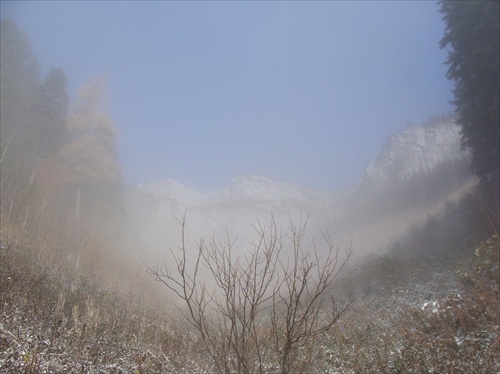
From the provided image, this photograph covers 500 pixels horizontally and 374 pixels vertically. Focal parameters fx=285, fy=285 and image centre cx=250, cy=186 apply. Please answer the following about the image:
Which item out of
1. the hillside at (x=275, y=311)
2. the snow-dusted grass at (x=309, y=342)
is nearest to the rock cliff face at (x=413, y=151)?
the hillside at (x=275, y=311)

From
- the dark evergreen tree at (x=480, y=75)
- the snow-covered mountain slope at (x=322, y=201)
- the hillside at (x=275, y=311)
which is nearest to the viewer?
the hillside at (x=275, y=311)

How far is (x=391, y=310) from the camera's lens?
27.6 feet

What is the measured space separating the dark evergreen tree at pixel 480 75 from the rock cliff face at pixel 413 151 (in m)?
33.6

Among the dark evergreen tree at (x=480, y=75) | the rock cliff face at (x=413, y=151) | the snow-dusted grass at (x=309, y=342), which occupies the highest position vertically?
the rock cliff face at (x=413, y=151)

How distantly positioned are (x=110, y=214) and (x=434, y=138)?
183 feet

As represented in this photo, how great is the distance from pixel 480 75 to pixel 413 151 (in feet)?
164

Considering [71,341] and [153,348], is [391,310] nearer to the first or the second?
[153,348]

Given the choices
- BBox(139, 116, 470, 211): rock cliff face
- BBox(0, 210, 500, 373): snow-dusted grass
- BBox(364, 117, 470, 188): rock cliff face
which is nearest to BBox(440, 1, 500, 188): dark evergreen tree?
BBox(0, 210, 500, 373): snow-dusted grass

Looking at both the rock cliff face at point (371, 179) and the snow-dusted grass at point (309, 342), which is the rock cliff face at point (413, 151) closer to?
the rock cliff face at point (371, 179)

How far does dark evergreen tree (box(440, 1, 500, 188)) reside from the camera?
11.5m

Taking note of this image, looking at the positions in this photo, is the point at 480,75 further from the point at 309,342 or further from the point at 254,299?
the point at 254,299

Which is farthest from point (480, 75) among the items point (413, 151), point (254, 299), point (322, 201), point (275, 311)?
point (322, 201)

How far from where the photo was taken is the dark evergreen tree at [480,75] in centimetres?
→ 1152

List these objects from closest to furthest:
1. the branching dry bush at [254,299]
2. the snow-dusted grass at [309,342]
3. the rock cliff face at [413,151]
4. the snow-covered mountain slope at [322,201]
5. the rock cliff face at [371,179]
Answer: the branching dry bush at [254,299] < the snow-dusted grass at [309,342] < the snow-covered mountain slope at [322,201] < the rock cliff face at [413,151] < the rock cliff face at [371,179]
